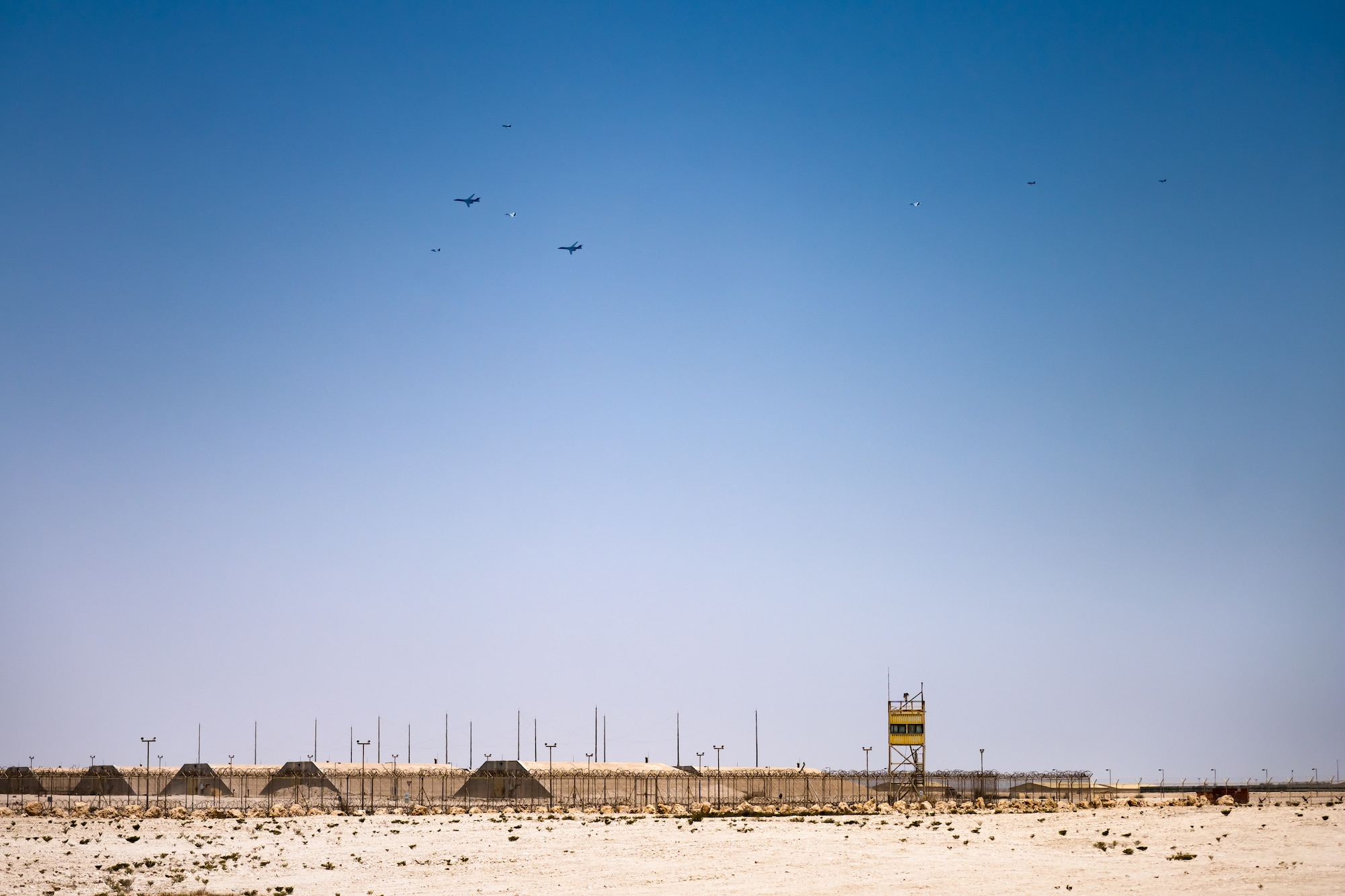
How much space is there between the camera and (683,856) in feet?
177

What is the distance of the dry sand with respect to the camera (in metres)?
45.1

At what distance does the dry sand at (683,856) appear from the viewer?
45094 millimetres

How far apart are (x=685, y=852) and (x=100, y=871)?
73.2 feet

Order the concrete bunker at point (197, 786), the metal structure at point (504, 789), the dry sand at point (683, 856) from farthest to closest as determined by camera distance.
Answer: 1. the concrete bunker at point (197, 786)
2. the metal structure at point (504, 789)
3. the dry sand at point (683, 856)

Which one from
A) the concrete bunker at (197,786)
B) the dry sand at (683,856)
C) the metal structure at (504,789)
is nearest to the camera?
the dry sand at (683,856)

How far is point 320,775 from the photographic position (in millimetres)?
108188

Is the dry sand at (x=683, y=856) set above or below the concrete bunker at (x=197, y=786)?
above

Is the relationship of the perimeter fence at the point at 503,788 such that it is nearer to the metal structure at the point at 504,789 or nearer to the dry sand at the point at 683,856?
the metal structure at the point at 504,789

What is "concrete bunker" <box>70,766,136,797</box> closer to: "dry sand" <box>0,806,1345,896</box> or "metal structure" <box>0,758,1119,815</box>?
"metal structure" <box>0,758,1119,815</box>

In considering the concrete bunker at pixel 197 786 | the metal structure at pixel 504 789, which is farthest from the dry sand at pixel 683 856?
the concrete bunker at pixel 197 786

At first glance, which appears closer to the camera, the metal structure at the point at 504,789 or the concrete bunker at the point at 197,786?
the metal structure at the point at 504,789

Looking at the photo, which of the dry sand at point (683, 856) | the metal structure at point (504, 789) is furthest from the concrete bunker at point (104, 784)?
the dry sand at point (683, 856)

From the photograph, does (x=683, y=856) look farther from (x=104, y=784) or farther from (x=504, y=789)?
(x=104, y=784)

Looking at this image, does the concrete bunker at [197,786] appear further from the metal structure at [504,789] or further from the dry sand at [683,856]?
the dry sand at [683,856]
